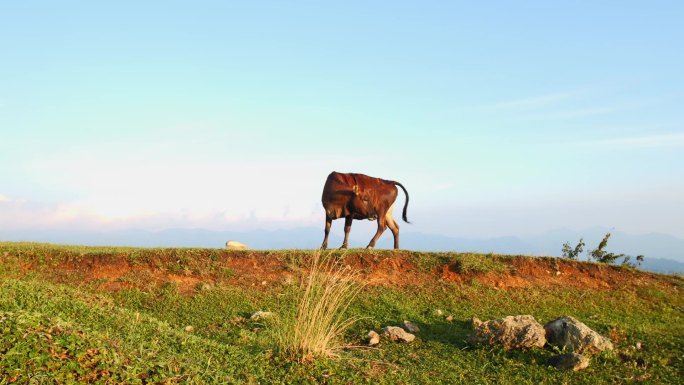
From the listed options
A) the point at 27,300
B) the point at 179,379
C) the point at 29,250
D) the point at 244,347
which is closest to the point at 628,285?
the point at 244,347

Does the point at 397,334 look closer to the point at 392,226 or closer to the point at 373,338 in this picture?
the point at 373,338

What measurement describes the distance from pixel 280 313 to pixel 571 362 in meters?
5.37

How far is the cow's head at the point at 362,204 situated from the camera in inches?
663

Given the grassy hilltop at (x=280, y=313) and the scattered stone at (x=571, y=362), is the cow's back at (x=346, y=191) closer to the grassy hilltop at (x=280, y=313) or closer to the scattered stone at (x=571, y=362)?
the grassy hilltop at (x=280, y=313)

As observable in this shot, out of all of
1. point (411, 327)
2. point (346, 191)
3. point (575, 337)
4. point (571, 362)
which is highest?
point (346, 191)

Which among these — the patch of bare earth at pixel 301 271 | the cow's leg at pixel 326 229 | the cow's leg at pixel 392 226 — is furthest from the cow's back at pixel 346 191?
the patch of bare earth at pixel 301 271

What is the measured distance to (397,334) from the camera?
31.7ft

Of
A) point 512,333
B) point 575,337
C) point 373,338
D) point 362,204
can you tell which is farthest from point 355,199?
point 575,337

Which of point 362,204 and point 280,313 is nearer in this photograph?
point 280,313

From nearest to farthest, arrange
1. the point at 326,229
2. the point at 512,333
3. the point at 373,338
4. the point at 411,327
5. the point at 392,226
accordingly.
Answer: the point at 512,333
the point at 373,338
the point at 411,327
the point at 326,229
the point at 392,226

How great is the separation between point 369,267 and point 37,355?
9.33m

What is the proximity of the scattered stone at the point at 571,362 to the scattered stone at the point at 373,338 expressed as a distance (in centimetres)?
268

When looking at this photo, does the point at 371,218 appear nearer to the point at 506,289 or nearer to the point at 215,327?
the point at 506,289

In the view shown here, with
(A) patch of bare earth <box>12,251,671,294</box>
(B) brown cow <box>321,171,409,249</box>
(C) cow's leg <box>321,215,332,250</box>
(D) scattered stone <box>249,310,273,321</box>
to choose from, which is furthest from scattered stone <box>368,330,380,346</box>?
(B) brown cow <box>321,171,409,249</box>
